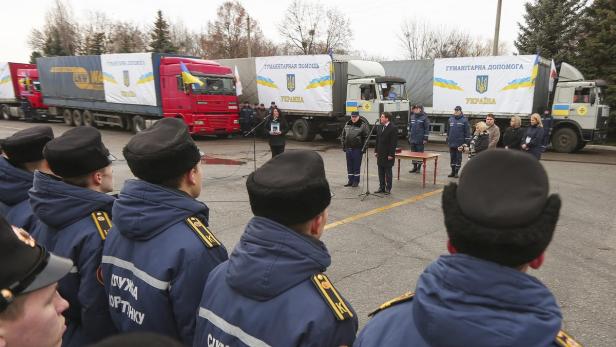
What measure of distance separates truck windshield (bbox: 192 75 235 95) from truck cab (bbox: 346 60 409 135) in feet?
18.2

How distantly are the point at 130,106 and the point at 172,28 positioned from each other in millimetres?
43679

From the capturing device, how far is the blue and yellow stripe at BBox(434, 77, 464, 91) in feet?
57.6

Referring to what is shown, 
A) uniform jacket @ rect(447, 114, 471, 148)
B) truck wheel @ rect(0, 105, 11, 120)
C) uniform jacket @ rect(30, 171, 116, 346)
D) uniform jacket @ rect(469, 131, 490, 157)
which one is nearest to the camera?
uniform jacket @ rect(30, 171, 116, 346)

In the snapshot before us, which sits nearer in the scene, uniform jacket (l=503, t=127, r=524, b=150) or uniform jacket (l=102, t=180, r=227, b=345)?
uniform jacket (l=102, t=180, r=227, b=345)

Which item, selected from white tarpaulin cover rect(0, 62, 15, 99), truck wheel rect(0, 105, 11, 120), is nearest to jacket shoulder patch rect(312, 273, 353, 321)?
white tarpaulin cover rect(0, 62, 15, 99)

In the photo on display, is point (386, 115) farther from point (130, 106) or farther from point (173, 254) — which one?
point (130, 106)

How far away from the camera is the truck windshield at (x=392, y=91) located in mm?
17281

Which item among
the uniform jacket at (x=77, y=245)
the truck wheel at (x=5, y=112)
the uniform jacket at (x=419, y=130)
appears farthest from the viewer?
the truck wheel at (x=5, y=112)

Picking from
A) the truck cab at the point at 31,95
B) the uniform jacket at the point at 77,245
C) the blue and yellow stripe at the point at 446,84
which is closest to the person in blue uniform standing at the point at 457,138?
the blue and yellow stripe at the point at 446,84

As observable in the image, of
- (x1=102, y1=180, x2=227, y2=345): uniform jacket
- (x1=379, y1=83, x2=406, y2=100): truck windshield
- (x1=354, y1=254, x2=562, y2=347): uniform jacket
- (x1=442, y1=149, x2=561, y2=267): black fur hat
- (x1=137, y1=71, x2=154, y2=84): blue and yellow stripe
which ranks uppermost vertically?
(x1=137, y1=71, x2=154, y2=84): blue and yellow stripe

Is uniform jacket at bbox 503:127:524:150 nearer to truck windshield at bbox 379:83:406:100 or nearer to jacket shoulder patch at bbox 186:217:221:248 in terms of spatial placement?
truck windshield at bbox 379:83:406:100

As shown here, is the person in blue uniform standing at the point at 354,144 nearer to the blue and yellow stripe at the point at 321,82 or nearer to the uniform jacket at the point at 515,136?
the uniform jacket at the point at 515,136

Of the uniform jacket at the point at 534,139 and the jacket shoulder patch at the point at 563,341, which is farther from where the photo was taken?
the uniform jacket at the point at 534,139

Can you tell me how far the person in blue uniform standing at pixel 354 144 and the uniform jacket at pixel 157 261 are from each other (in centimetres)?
768
